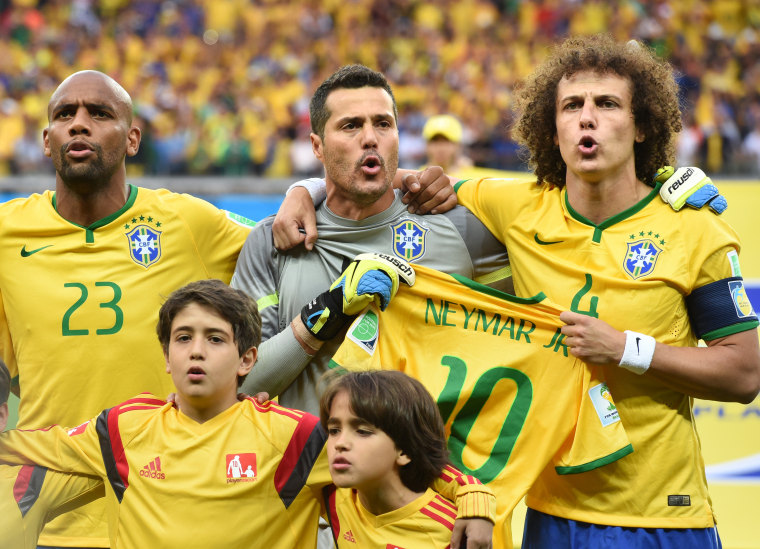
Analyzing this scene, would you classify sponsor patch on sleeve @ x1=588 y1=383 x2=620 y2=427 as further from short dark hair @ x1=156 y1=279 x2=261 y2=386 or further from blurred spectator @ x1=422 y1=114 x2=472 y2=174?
blurred spectator @ x1=422 y1=114 x2=472 y2=174

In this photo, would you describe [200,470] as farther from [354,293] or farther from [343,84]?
[343,84]

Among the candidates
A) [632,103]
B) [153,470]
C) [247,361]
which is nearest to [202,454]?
[153,470]

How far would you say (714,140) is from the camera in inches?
464

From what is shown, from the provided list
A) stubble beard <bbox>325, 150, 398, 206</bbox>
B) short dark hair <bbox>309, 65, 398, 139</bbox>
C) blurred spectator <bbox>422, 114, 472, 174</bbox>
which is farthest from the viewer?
blurred spectator <bbox>422, 114, 472, 174</bbox>

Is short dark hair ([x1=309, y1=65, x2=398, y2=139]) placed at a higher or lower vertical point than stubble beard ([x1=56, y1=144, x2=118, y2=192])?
higher

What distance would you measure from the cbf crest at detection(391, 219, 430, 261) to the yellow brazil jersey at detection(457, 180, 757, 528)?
0.48 meters

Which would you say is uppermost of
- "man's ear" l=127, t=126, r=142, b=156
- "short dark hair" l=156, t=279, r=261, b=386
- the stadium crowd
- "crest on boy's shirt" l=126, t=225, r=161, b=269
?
the stadium crowd

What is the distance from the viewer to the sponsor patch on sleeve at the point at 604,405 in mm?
3168

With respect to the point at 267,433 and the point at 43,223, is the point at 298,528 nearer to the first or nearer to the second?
the point at 267,433

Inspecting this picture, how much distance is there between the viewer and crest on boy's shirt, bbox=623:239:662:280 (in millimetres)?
3242

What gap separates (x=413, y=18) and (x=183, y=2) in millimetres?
4098

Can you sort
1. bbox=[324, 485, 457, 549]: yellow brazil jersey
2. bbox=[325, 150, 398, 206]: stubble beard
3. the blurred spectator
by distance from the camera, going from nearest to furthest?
bbox=[324, 485, 457, 549]: yellow brazil jersey → bbox=[325, 150, 398, 206]: stubble beard → the blurred spectator

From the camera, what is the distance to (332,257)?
356 centimetres

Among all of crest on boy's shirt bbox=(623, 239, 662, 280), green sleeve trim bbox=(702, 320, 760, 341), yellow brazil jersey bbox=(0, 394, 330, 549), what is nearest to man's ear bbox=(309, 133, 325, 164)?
yellow brazil jersey bbox=(0, 394, 330, 549)
